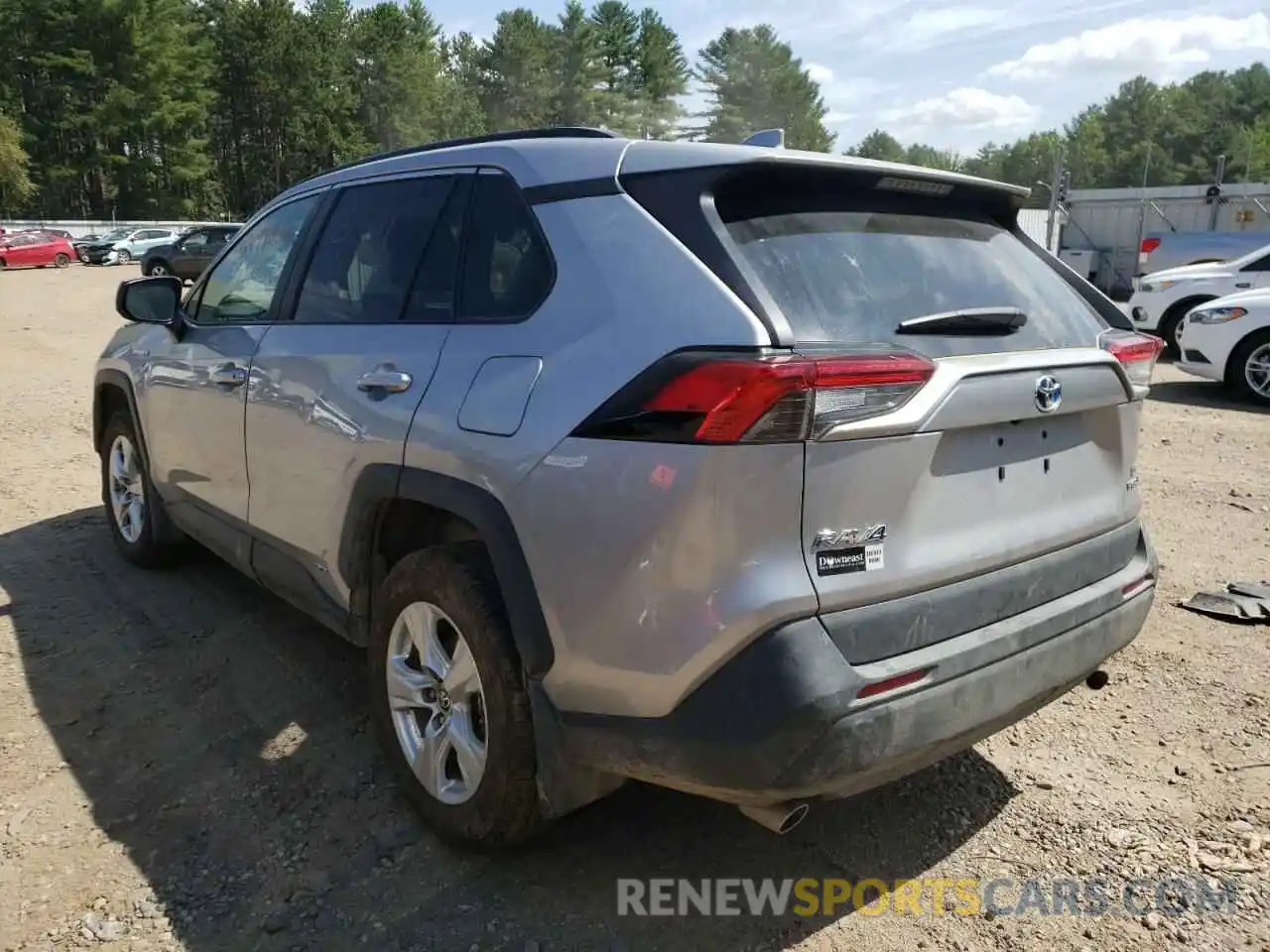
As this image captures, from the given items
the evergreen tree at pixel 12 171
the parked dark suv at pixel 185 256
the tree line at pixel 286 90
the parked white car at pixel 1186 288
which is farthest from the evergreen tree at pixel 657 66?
the parked white car at pixel 1186 288

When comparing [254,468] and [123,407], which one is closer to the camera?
[254,468]

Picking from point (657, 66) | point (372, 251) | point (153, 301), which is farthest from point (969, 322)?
point (657, 66)

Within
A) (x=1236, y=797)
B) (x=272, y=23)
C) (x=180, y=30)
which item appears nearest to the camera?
(x=1236, y=797)

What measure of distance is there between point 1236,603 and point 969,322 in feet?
9.30

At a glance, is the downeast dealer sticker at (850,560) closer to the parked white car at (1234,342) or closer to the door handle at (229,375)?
the door handle at (229,375)

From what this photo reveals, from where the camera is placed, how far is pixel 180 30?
62.8m

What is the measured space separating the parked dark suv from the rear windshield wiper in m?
31.6

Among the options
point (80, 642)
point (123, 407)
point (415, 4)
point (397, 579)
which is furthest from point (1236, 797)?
point (415, 4)

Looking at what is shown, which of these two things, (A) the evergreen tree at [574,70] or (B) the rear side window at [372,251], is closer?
(B) the rear side window at [372,251]

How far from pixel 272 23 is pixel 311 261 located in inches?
2938

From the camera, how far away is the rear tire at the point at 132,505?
4777 millimetres

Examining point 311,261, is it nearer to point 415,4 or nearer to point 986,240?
point 986,240

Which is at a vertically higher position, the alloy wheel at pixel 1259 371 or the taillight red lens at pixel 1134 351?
the taillight red lens at pixel 1134 351

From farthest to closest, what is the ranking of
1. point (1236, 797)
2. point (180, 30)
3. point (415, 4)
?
point (415, 4) < point (180, 30) < point (1236, 797)
